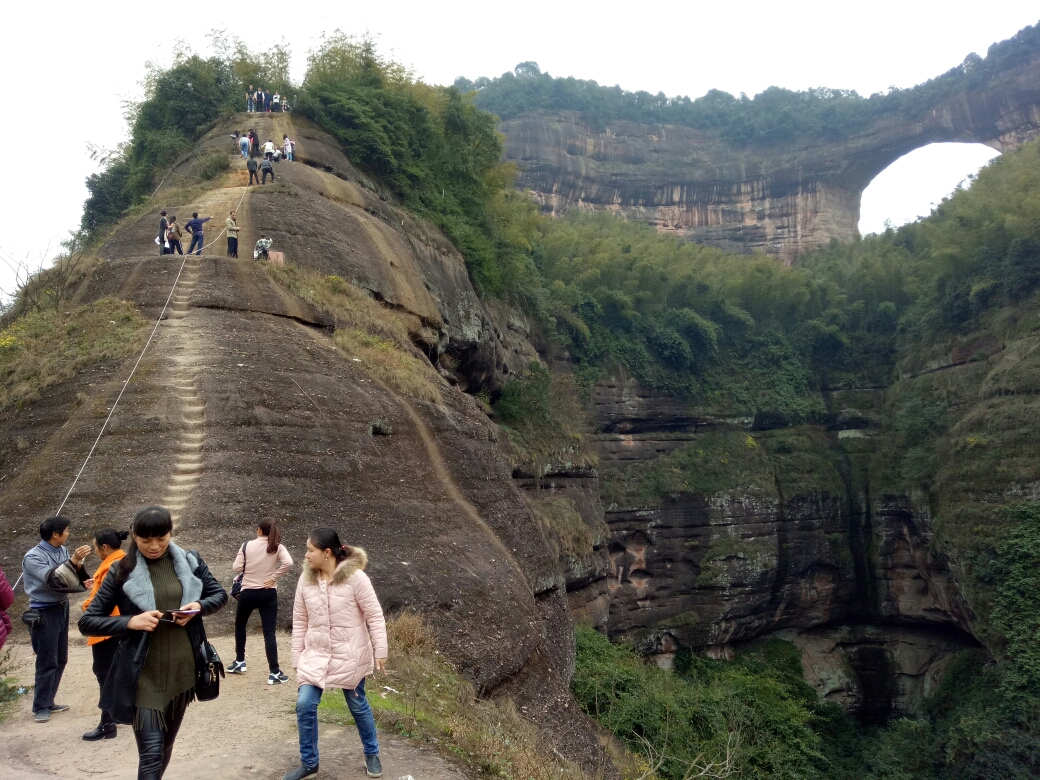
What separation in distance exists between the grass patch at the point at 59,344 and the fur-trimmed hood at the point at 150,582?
26.6 feet

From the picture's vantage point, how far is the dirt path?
14.2 feet

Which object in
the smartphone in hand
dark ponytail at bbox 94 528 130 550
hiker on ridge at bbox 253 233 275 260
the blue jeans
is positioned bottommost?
the blue jeans

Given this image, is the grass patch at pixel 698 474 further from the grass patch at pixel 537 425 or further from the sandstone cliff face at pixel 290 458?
the sandstone cliff face at pixel 290 458

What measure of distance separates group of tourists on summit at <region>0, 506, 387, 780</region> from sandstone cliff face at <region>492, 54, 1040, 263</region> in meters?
51.6

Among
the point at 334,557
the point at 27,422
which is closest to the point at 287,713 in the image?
the point at 334,557

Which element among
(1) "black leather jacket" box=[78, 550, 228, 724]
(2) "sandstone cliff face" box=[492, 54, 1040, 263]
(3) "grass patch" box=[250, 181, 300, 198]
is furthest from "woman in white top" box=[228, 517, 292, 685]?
(2) "sandstone cliff face" box=[492, 54, 1040, 263]

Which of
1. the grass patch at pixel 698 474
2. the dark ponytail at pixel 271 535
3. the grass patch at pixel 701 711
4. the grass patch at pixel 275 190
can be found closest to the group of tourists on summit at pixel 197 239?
the grass patch at pixel 275 190

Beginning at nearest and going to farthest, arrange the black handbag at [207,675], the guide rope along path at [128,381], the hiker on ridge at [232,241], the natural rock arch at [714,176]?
1. the black handbag at [207,675]
2. the guide rope along path at [128,381]
3. the hiker on ridge at [232,241]
4. the natural rock arch at [714,176]

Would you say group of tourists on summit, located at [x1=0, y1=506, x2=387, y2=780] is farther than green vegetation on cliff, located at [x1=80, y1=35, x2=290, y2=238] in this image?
No

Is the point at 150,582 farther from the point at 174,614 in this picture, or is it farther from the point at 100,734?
the point at 100,734

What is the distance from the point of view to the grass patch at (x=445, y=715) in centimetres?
520

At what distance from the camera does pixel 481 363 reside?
20234mm

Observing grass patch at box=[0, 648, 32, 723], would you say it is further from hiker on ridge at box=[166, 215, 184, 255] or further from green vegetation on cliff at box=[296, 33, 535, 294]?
green vegetation on cliff at box=[296, 33, 535, 294]

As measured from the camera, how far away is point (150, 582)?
3.72 metres
